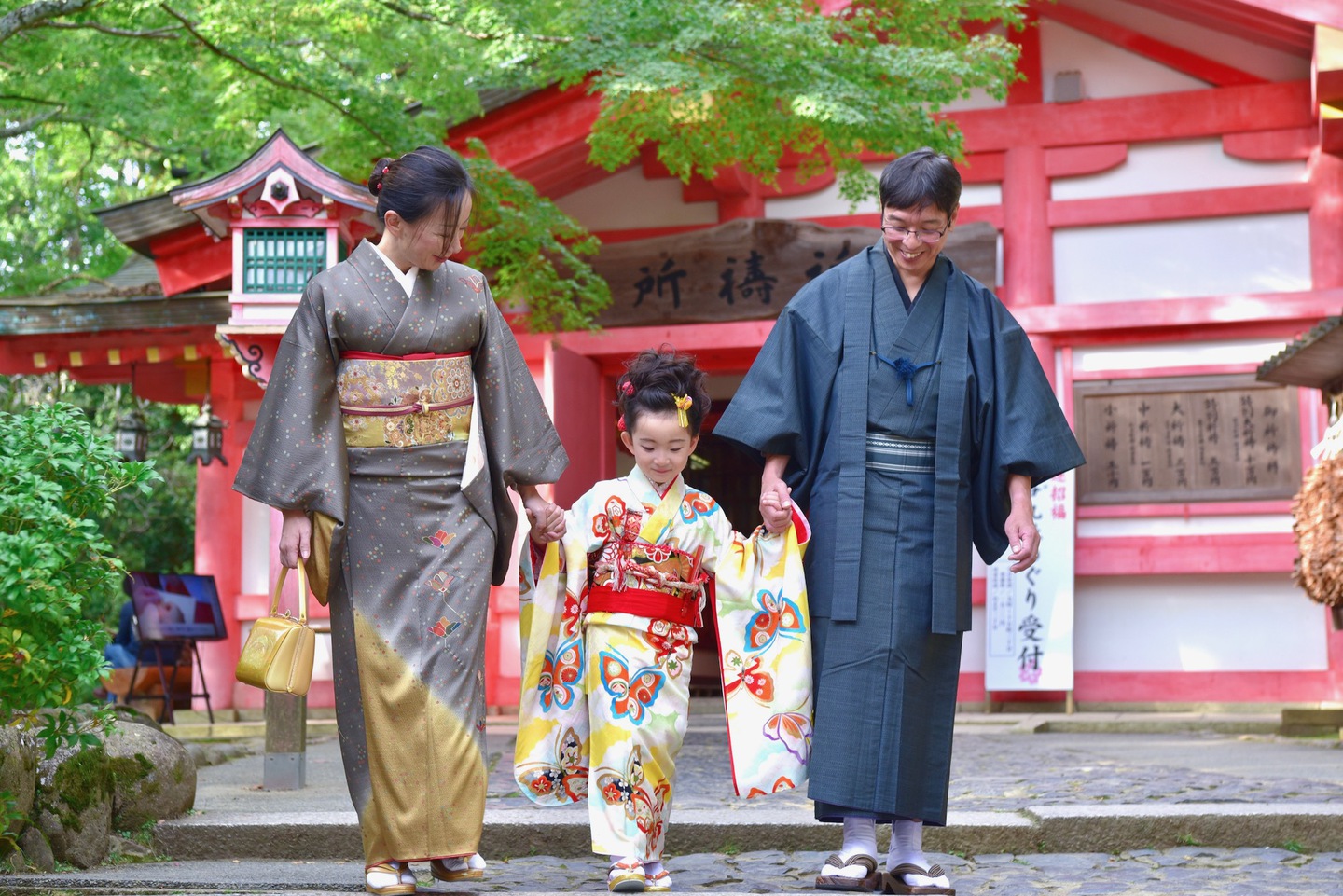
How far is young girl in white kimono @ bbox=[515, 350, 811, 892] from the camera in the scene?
3.87m

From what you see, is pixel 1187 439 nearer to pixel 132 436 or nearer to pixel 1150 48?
pixel 1150 48

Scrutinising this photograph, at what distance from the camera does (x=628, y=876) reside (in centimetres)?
374

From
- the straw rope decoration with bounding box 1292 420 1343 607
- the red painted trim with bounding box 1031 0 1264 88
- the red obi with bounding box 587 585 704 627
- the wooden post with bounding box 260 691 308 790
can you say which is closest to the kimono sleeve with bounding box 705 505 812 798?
the red obi with bounding box 587 585 704 627

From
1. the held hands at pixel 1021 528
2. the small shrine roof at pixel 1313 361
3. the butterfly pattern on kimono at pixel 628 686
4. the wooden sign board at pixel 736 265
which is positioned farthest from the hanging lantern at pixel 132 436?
the held hands at pixel 1021 528

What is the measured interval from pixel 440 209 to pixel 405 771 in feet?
4.67

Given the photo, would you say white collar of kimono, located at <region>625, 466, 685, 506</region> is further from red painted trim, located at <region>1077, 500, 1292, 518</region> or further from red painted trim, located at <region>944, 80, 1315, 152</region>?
red painted trim, located at <region>1077, 500, 1292, 518</region>

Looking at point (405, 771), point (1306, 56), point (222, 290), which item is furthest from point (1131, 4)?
point (405, 771)

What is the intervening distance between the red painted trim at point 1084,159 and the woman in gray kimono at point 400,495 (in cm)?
768

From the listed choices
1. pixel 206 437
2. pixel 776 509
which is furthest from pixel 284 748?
pixel 206 437

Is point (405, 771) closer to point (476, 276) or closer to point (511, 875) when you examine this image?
point (511, 875)

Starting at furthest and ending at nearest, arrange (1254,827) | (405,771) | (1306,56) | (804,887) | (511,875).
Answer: (1306,56), (1254,827), (511,875), (804,887), (405,771)

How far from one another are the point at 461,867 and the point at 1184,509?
7885mm

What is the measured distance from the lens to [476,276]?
3.97m

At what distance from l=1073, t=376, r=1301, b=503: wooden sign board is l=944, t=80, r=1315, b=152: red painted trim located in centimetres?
179
